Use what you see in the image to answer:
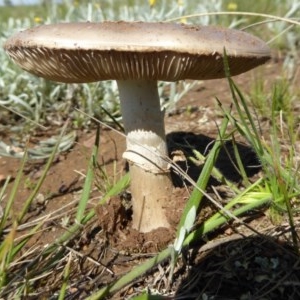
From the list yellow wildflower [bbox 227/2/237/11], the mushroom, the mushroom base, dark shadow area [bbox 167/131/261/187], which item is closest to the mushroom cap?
the mushroom

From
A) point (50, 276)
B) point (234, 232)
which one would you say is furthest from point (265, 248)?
point (50, 276)

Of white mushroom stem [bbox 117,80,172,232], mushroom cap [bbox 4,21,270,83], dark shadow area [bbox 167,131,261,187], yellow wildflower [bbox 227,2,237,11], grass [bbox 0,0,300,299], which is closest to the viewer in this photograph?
mushroom cap [bbox 4,21,270,83]

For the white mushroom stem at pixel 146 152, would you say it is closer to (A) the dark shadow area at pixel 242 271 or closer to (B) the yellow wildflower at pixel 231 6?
(A) the dark shadow area at pixel 242 271

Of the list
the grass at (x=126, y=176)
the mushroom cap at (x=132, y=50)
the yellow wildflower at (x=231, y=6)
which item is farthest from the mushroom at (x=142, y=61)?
the yellow wildflower at (x=231, y=6)

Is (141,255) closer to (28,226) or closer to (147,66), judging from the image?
(28,226)

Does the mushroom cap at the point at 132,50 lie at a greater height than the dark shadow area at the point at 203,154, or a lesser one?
greater

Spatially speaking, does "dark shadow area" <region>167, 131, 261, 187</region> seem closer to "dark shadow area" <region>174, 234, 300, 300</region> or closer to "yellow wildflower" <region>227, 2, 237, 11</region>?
"dark shadow area" <region>174, 234, 300, 300</region>
